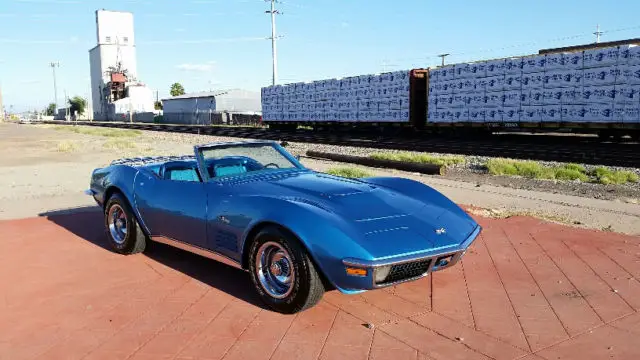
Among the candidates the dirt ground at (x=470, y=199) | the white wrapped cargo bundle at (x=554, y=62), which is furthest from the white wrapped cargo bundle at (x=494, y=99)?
the dirt ground at (x=470, y=199)

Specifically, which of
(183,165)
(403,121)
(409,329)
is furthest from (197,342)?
(403,121)

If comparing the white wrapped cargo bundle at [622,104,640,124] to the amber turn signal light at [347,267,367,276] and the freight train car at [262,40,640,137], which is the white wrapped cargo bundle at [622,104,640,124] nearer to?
the freight train car at [262,40,640,137]

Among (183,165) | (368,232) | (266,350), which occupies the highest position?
(183,165)

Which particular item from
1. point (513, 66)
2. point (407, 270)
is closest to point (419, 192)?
point (407, 270)

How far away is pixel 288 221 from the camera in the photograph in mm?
3365

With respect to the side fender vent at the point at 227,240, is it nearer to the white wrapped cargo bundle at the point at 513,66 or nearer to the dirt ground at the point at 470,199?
the dirt ground at the point at 470,199

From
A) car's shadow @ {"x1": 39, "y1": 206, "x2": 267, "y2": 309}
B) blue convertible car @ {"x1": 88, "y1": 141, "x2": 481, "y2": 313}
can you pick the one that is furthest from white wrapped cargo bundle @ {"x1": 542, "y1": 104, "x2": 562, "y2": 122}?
car's shadow @ {"x1": 39, "y1": 206, "x2": 267, "y2": 309}

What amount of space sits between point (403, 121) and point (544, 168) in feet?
40.1

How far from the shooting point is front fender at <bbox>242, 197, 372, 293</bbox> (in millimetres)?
3145

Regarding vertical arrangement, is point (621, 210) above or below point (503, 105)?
below

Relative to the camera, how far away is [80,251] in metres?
5.27

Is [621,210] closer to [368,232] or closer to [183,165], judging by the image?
[368,232]

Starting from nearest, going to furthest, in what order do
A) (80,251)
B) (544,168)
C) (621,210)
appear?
(80,251)
(621,210)
(544,168)

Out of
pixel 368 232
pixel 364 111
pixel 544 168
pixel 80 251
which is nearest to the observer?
pixel 368 232
